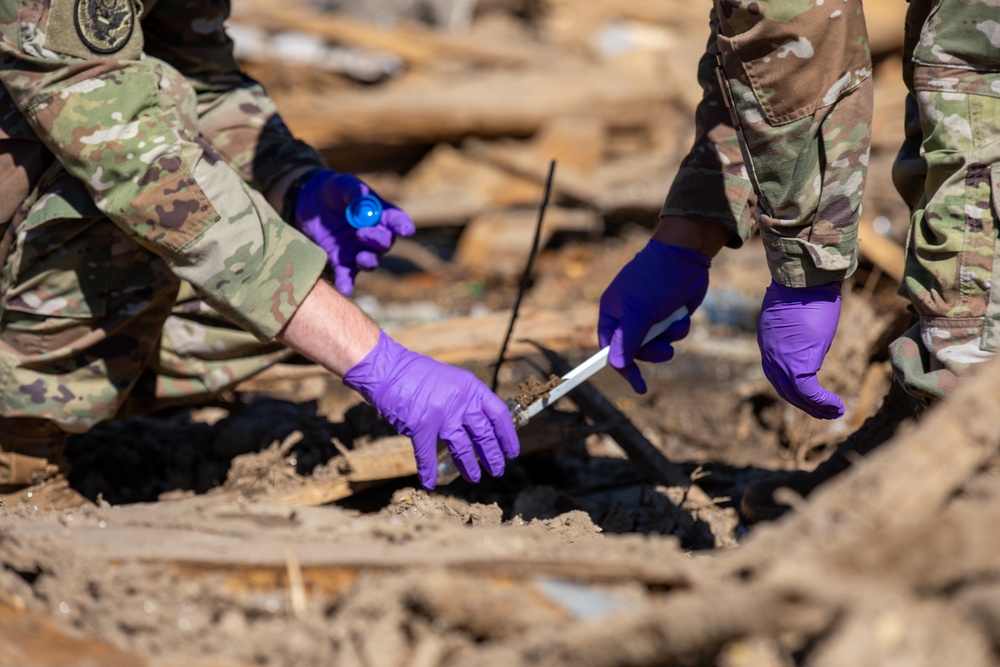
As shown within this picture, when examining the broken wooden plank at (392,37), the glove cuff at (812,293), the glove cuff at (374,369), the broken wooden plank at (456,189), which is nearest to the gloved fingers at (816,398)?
the glove cuff at (812,293)

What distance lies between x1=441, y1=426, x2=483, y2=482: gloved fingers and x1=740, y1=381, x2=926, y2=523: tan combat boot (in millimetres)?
870

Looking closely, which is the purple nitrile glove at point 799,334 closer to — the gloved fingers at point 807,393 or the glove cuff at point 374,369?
the gloved fingers at point 807,393

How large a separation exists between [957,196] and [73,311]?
237 centimetres

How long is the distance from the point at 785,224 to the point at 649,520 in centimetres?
101

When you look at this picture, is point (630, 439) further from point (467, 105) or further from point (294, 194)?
point (467, 105)

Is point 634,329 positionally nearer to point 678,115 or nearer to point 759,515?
point 759,515

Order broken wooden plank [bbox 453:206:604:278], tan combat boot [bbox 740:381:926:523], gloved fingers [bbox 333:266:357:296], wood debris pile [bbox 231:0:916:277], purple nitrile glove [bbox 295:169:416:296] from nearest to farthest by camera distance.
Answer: tan combat boot [bbox 740:381:926:523], purple nitrile glove [bbox 295:169:416:296], gloved fingers [bbox 333:266:357:296], broken wooden plank [bbox 453:206:604:278], wood debris pile [bbox 231:0:916:277]

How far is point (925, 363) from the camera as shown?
7.39ft

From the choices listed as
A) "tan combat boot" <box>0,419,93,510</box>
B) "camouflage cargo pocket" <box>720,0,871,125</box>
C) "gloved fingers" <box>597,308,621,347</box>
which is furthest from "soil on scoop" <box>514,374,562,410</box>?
"tan combat boot" <box>0,419,93,510</box>

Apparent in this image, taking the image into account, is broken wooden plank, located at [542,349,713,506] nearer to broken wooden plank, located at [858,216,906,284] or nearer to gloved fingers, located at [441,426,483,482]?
gloved fingers, located at [441,426,483,482]

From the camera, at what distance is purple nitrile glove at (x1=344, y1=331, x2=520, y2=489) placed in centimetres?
243

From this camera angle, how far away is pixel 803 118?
2.17 meters

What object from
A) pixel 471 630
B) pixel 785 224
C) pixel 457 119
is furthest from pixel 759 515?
pixel 457 119

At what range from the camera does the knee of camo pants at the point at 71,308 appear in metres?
2.70
